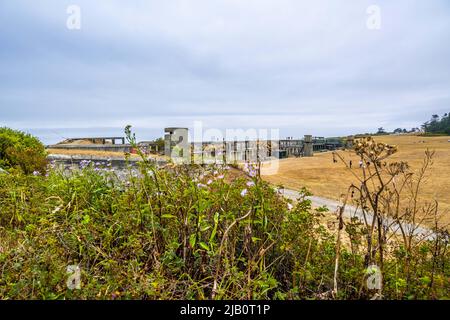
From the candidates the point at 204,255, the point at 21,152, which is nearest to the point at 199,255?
the point at 204,255

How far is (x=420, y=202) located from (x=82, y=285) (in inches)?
276

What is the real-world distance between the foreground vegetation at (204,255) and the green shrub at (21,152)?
415 centimetres

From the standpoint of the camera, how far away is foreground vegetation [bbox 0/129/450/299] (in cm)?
189

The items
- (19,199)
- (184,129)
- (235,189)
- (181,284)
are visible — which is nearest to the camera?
(181,284)

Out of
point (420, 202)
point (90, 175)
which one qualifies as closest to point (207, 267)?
A: point (90, 175)

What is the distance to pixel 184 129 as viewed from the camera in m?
8.33

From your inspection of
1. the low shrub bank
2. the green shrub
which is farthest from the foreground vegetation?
the green shrub

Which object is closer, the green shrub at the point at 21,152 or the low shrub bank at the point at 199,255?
the low shrub bank at the point at 199,255

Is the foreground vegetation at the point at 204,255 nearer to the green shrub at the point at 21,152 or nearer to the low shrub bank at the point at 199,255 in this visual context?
the low shrub bank at the point at 199,255

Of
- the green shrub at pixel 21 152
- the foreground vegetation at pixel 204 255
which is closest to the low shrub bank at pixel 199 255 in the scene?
the foreground vegetation at pixel 204 255

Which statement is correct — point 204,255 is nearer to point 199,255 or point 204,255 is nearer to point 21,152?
point 199,255

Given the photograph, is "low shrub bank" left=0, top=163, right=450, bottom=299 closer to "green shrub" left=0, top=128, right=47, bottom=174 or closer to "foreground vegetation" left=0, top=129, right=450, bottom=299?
"foreground vegetation" left=0, top=129, right=450, bottom=299

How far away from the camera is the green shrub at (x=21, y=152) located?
6.78 meters
